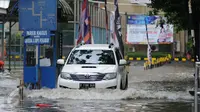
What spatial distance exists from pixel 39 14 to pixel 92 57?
2469mm

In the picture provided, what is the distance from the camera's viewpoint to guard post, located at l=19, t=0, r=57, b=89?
17.8m

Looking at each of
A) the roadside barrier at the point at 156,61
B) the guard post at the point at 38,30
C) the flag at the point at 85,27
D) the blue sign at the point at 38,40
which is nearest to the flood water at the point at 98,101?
the guard post at the point at 38,30

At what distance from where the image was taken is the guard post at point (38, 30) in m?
17.8

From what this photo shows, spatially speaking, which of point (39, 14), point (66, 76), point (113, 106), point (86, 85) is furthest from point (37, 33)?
point (113, 106)

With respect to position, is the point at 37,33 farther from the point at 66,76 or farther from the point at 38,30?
the point at 66,76

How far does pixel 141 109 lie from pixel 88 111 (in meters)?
1.45

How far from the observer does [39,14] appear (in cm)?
1783

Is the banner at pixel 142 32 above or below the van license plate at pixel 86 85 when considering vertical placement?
above

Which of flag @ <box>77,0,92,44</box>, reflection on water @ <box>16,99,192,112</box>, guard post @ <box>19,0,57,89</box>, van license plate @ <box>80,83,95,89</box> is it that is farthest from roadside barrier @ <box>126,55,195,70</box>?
reflection on water @ <box>16,99,192,112</box>

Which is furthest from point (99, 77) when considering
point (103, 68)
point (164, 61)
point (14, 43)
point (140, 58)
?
point (140, 58)

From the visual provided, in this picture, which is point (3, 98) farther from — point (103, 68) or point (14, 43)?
point (14, 43)

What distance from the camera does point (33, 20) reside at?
17969 millimetres

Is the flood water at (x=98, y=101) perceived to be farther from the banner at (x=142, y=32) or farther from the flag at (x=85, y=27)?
the banner at (x=142, y=32)

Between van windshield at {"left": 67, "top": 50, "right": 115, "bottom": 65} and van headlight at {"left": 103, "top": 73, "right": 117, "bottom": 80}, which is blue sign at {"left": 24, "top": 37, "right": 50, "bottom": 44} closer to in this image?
van windshield at {"left": 67, "top": 50, "right": 115, "bottom": 65}
